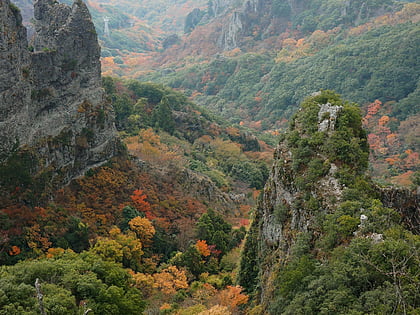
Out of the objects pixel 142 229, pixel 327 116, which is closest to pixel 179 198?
pixel 142 229

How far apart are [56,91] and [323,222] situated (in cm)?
2760

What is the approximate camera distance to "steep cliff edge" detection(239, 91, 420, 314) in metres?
17.0

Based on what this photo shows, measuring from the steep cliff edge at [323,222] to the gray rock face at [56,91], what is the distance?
714 inches

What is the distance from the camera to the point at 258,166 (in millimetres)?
72438

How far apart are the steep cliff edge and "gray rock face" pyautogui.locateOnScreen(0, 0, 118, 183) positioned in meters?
18.1

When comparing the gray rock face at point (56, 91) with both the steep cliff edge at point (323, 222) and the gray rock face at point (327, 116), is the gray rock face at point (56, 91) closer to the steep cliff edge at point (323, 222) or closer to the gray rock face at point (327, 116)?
the steep cliff edge at point (323, 222)

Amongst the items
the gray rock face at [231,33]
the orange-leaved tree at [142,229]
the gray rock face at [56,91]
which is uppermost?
the gray rock face at [56,91]

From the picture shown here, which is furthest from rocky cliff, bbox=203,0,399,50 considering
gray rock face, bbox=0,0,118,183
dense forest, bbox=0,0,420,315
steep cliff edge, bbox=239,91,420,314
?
steep cliff edge, bbox=239,91,420,314

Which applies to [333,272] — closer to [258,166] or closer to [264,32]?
[258,166]

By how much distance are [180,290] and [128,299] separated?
915 centimetres

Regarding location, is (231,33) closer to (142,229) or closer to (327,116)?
(142,229)

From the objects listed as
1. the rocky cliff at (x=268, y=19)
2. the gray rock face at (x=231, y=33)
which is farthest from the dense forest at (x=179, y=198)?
the gray rock face at (x=231, y=33)

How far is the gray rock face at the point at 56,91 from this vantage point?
32312 millimetres

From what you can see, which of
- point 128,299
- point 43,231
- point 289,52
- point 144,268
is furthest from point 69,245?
point 289,52
